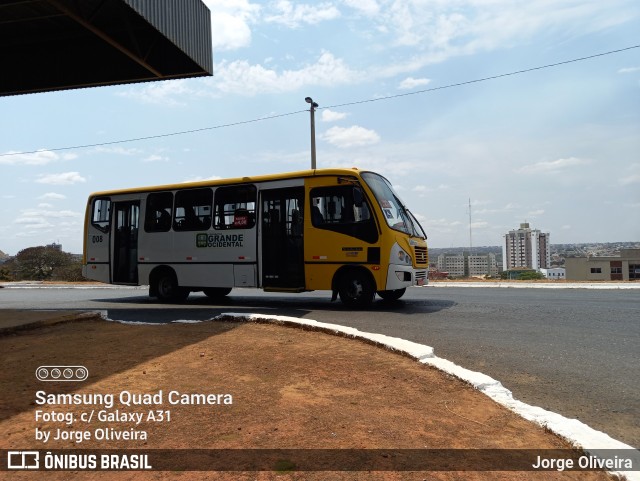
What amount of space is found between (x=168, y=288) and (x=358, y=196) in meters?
6.69

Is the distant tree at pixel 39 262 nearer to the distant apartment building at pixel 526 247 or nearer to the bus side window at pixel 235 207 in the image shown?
the bus side window at pixel 235 207

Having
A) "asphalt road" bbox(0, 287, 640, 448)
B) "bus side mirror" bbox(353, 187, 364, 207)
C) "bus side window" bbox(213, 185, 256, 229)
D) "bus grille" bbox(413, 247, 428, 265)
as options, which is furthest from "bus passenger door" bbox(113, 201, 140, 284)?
"bus grille" bbox(413, 247, 428, 265)

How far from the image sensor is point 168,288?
13773 millimetres

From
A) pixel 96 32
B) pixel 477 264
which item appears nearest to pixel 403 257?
pixel 96 32

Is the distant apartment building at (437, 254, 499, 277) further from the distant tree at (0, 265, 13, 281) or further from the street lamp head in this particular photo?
the distant tree at (0, 265, 13, 281)

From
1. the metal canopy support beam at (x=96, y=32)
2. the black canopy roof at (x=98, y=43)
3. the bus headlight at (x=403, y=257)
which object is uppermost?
the black canopy roof at (x=98, y=43)

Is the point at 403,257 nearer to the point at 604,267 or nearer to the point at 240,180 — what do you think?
the point at 240,180

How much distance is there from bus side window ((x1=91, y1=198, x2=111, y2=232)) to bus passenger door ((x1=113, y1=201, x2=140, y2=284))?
12.1 inches

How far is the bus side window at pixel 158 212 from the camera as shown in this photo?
13.6 meters

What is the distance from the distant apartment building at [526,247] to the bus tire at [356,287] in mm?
93209

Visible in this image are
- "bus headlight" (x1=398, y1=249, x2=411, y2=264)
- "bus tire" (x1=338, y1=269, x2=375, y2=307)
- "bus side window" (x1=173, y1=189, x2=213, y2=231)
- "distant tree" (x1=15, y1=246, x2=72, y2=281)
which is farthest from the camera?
"distant tree" (x1=15, y1=246, x2=72, y2=281)

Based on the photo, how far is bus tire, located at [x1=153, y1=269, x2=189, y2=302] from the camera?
44.7 ft

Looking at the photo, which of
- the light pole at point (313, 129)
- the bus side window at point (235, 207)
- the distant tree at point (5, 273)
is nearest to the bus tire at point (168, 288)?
the bus side window at point (235, 207)

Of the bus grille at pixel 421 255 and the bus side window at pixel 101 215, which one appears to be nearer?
the bus grille at pixel 421 255
